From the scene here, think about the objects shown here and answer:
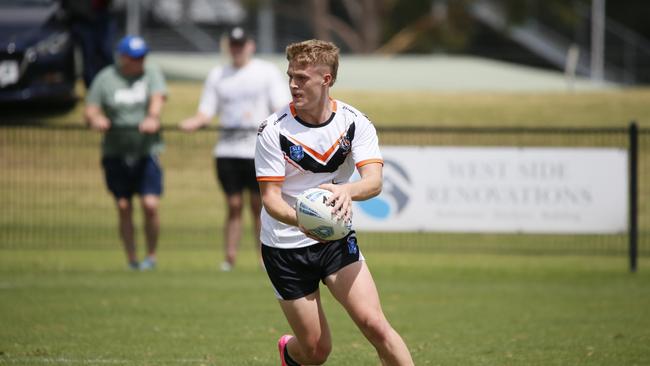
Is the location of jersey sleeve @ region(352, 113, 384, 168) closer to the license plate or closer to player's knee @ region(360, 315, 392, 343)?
player's knee @ region(360, 315, 392, 343)

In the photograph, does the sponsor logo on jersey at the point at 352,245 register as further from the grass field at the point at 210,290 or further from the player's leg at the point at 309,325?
the grass field at the point at 210,290

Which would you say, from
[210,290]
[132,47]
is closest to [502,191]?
[210,290]

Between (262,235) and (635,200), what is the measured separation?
8.36 meters

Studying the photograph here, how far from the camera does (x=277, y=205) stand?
6289mm

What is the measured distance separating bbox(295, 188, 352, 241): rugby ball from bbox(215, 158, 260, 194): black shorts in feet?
23.5

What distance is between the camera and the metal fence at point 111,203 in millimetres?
14930

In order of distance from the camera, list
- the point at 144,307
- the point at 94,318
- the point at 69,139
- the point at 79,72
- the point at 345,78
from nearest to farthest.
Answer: the point at 94,318, the point at 144,307, the point at 69,139, the point at 79,72, the point at 345,78

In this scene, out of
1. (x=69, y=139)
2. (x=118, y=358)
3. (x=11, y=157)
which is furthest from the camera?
(x=69, y=139)

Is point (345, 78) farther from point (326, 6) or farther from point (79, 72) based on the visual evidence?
point (326, 6)

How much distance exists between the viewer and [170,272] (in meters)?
13.5

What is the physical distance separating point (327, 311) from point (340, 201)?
481 cm

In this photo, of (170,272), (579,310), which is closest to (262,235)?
(579,310)

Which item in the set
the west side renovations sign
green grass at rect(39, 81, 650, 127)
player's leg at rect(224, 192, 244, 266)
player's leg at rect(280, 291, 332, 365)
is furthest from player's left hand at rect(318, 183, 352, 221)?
green grass at rect(39, 81, 650, 127)

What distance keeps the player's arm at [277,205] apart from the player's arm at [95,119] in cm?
708
